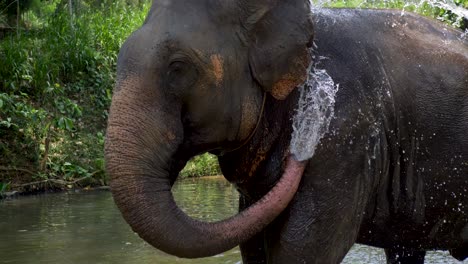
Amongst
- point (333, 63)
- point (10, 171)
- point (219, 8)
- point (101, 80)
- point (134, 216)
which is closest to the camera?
point (134, 216)

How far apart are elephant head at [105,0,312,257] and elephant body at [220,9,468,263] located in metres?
0.15

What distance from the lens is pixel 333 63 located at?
3.60m

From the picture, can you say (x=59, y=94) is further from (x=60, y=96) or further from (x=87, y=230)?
(x=87, y=230)

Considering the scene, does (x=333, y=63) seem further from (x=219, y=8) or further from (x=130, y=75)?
(x=130, y=75)

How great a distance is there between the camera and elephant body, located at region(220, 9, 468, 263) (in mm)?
3488

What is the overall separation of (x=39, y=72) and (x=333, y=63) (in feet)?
28.3

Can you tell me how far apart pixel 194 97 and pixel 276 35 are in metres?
0.42

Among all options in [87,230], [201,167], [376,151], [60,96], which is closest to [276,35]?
[376,151]

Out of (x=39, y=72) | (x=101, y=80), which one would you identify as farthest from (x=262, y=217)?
(x=101, y=80)

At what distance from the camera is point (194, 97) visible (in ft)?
10.6

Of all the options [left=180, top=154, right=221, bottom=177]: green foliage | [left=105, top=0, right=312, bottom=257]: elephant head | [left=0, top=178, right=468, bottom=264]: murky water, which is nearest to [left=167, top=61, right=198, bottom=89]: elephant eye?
[left=105, top=0, right=312, bottom=257]: elephant head

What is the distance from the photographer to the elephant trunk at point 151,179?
120 inches

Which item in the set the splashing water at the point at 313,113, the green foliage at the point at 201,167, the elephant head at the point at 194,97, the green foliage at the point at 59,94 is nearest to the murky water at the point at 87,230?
the green foliage at the point at 59,94

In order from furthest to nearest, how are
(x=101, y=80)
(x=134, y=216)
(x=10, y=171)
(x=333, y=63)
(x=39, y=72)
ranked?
(x=101, y=80) < (x=39, y=72) < (x=10, y=171) < (x=333, y=63) < (x=134, y=216)
